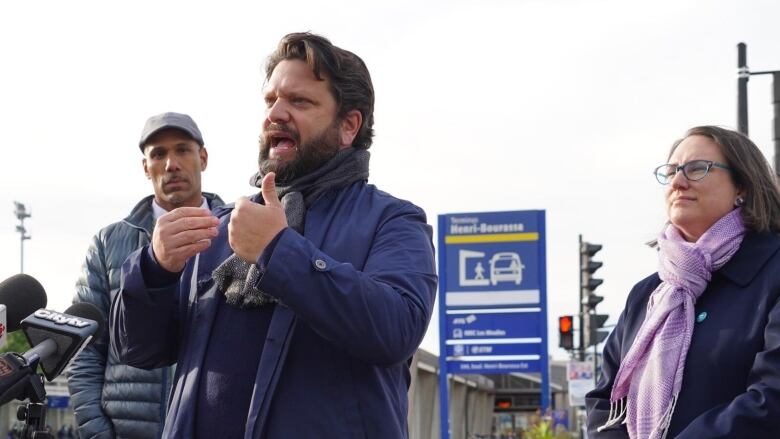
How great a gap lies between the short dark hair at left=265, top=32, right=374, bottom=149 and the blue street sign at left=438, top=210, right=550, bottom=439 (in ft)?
67.1

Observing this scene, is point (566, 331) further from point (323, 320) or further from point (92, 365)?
point (323, 320)

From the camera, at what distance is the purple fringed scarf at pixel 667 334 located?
4.11 meters

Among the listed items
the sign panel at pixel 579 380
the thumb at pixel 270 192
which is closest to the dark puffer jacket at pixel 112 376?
the thumb at pixel 270 192

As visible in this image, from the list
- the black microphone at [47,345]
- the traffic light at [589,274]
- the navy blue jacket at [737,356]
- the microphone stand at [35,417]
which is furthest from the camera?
the traffic light at [589,274]

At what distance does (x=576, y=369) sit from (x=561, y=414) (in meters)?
8.22

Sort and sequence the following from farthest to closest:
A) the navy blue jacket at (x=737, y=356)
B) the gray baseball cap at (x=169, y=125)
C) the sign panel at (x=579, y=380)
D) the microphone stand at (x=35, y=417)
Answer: the sign panel at (x=579, y=380) → the gray baseball cap at (x=169, y=125) → the navy blue jacket at (x=737, y=356) → the microphone stand at (x=35, y=417)

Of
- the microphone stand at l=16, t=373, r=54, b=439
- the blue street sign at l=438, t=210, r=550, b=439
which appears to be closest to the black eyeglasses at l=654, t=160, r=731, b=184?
the microphone stand at l=16, t=373, r=54, b=439

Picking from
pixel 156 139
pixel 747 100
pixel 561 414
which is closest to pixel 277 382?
pixel 156 139

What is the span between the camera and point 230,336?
10.6 ft

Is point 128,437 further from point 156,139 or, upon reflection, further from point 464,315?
point 464,315

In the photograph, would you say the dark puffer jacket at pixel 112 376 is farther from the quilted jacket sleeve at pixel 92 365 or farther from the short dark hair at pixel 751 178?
the short dark hair at pixel 751 178

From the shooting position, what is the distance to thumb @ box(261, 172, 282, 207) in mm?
3137

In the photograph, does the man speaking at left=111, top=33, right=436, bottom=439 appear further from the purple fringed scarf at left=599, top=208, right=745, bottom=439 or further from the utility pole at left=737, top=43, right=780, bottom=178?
the utility pole at left=737, top=43, right=780, bottom=178

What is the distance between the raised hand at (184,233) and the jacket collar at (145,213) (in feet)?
6.71
